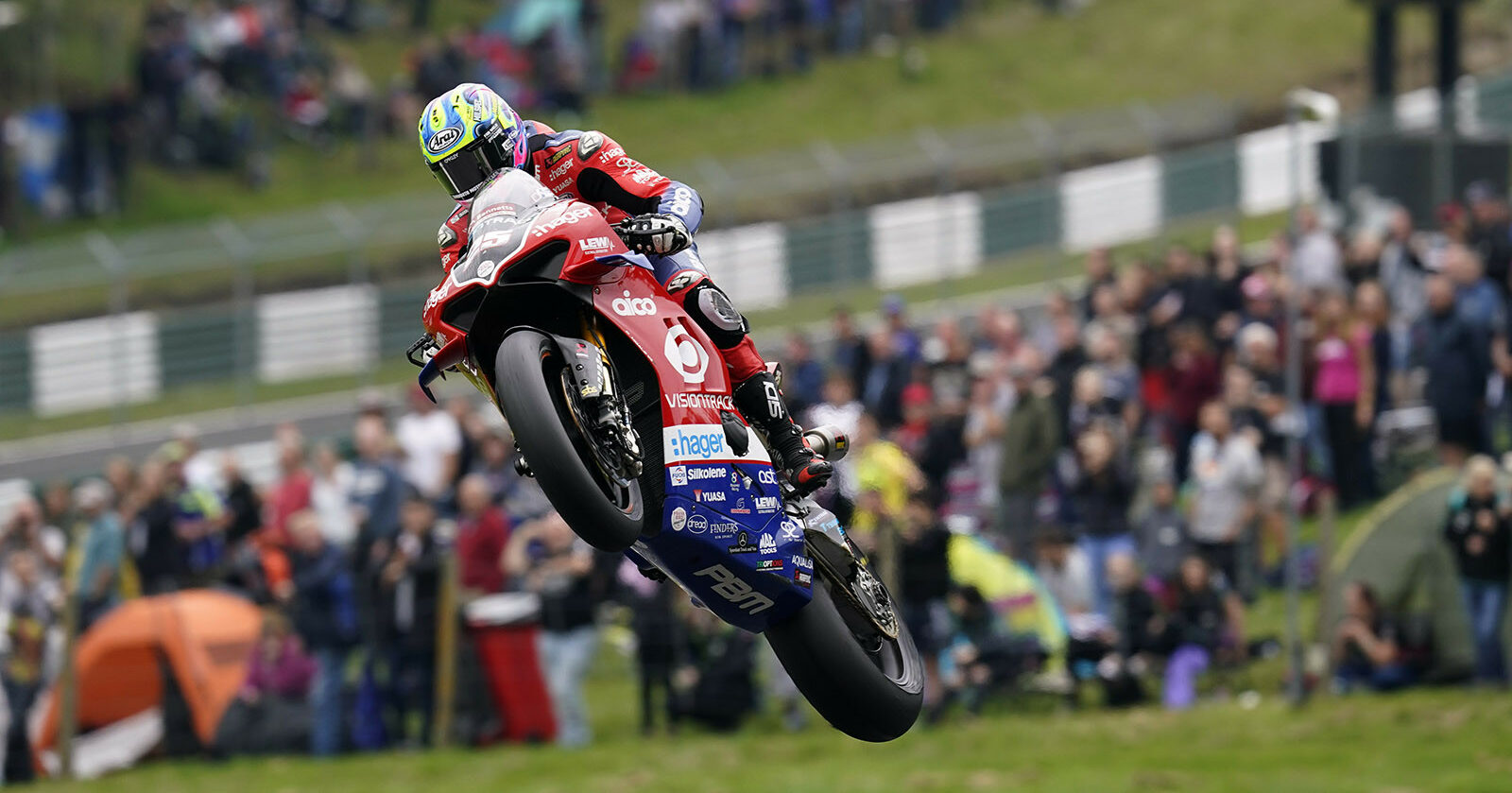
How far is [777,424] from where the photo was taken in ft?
28.3

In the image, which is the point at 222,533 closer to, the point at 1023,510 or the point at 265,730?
the point at 265,730

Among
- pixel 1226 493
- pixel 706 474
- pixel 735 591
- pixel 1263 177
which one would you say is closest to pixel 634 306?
pixel 706 474

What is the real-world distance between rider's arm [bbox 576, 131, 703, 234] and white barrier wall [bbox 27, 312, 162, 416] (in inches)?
571

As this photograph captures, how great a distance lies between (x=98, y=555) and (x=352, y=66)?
16.5m

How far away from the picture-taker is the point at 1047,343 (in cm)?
1962

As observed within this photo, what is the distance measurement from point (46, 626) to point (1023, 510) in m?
7.66

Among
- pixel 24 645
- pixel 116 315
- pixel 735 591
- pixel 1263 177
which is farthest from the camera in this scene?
pixel 1263 177

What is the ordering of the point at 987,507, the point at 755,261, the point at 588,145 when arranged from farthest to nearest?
the point at 755,261
the point at 987,507
the point at 588,145

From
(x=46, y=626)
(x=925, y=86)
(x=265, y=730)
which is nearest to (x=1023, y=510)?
(x=265, y=730)

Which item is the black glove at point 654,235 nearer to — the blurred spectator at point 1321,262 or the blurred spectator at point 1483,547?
the blurred spectator at point 1483,547

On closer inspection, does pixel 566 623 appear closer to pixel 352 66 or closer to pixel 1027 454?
pixel 1027 454

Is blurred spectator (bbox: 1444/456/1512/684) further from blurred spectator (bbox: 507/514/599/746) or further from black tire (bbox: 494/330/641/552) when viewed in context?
black tire (bbox: 494/330/641/552)

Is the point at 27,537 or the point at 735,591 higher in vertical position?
the point at 735,591

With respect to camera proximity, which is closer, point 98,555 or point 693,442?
point 693,442
